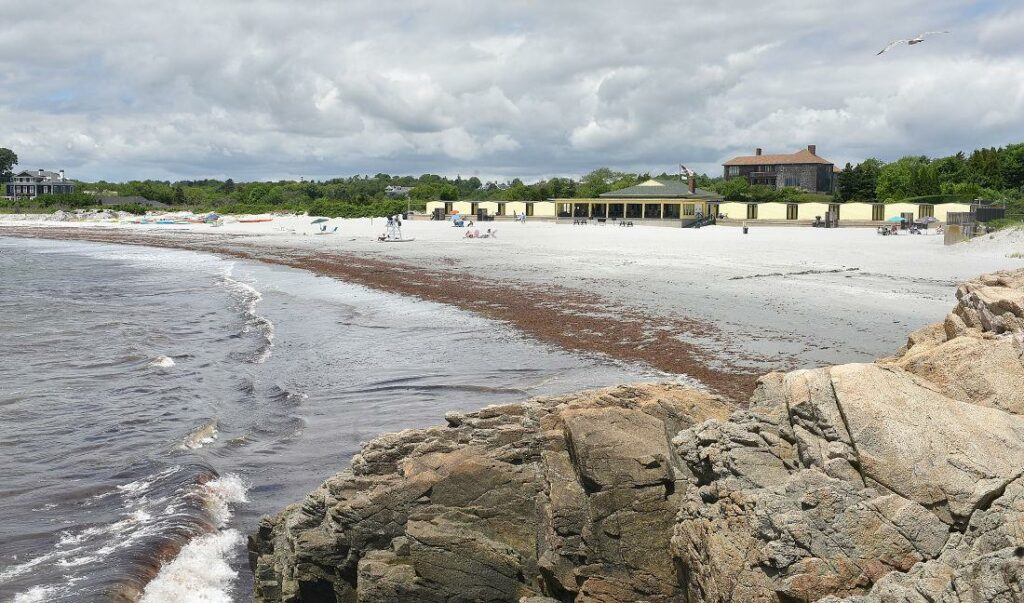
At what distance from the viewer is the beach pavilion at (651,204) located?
233 ft

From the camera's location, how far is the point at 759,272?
94.7 ft

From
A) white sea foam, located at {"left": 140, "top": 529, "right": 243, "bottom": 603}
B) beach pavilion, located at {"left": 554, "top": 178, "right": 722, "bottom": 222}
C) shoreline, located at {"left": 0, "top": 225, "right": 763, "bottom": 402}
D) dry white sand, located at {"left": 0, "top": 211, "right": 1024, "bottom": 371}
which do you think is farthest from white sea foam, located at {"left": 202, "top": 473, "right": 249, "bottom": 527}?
beach pavilion, located at {"left": 554, "top": 178, "right": 722, "bottom": 222}

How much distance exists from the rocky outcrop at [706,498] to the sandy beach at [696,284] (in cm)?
613

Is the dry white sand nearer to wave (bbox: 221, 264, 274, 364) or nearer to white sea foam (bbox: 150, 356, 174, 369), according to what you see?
wave (bbox: 221, 264, 274, 364)

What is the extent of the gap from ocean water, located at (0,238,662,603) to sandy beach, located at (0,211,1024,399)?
70.7 inches

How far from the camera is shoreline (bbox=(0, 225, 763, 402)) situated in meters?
14.0

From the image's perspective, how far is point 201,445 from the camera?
1120cm

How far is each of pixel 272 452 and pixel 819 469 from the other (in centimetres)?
780

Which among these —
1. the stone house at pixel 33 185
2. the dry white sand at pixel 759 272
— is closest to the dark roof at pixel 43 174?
the stone house at pixel 33 185

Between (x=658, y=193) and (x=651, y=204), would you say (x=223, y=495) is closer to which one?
(x=651, y=204)

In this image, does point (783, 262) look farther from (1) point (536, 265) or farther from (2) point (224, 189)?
(2) point (224, 189)

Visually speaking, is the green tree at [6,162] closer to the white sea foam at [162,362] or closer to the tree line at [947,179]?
the tree line at [947,179]

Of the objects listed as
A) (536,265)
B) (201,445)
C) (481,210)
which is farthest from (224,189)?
(201,445)

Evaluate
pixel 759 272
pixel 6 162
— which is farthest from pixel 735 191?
pixel 6 162
